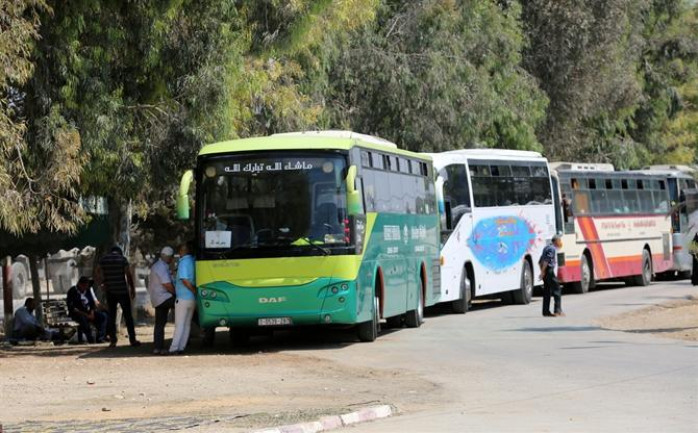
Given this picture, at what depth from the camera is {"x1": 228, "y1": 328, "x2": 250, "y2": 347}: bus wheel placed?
77.3ft

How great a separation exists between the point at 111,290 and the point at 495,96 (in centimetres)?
1986

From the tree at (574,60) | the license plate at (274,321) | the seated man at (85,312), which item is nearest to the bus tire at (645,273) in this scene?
the tree at (574,60)

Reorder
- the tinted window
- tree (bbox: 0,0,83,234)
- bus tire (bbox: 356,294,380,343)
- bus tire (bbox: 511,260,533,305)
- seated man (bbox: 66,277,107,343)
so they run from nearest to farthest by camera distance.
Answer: tree (bbox: 0,0,83,234)
bus tire (bbox: 356,294,380,343)
seated man (bbox: 66,277,107,343)
the tinted window
bus tire (bbox: 511,260,533,305)

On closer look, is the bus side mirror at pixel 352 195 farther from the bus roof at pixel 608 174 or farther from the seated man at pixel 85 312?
the bus roof at pixel 608 174

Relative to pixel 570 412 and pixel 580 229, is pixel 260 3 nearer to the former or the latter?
pixel 570 412

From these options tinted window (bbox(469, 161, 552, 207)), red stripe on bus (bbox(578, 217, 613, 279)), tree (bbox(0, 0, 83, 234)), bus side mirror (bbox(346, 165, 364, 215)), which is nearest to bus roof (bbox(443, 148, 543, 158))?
tinted window (bbox(469, 161, 552, 207))

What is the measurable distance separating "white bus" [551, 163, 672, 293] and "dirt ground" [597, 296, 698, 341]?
19.4ft

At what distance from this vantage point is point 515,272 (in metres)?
34.4

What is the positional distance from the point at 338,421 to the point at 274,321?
889 cm

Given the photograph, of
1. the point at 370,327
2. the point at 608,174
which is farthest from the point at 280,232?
the point at 608,174

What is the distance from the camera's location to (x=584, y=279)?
39.5 metres

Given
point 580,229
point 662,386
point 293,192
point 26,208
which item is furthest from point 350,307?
point 580,229

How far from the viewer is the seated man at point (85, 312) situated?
1048 inches

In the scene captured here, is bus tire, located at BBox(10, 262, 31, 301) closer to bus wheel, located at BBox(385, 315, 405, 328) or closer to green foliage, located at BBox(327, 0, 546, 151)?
green foliage, located at BBox(327, 0, 546, 151)
